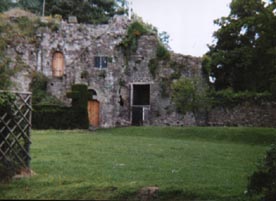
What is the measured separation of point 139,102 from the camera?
3491cm

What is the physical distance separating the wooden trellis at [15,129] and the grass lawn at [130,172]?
0.66 m

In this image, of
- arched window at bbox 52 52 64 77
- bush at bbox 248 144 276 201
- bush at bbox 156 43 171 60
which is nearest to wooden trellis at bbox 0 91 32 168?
bush at bbox 248 144 276 201

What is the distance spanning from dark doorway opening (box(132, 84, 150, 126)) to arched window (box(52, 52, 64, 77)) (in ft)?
21.4

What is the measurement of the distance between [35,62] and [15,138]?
89.0 feet

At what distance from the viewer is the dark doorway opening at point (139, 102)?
3366cm

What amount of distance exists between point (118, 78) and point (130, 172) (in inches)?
915

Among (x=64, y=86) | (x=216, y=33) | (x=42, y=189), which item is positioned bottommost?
(x=42, y=189)

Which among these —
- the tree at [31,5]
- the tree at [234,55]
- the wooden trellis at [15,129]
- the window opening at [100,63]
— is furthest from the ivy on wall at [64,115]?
the tree at [31,5]

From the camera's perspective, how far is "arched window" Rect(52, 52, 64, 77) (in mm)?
36312

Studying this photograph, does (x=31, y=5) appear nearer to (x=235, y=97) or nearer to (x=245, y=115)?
(x=235, y=97)

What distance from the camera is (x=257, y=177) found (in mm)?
8492

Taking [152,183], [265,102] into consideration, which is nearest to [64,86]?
[265,102]

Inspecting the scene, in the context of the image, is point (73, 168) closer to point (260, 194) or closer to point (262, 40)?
point (260, 194)

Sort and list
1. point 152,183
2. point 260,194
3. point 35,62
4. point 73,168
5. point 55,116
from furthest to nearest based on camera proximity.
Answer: point 35,62, point 55,116, point 73,168, point 152,183, point 260,194
